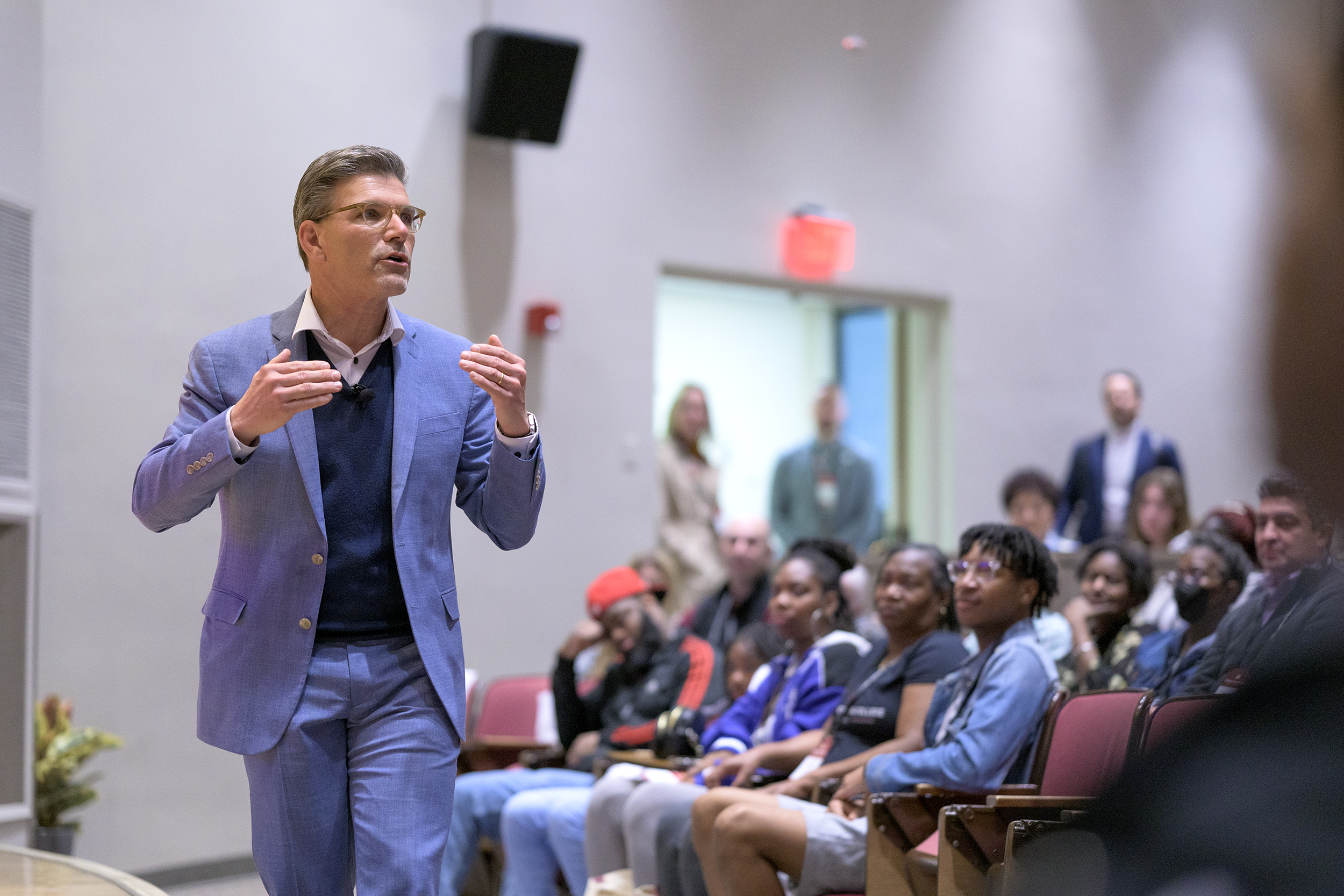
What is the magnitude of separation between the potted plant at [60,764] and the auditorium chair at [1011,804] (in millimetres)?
3196

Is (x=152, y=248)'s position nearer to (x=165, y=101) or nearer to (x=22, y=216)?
(x=165, y=101)

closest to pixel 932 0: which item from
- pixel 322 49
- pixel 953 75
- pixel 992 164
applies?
pixel 953 75

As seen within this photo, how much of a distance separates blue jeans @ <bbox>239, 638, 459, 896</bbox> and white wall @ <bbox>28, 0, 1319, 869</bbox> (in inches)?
100.0

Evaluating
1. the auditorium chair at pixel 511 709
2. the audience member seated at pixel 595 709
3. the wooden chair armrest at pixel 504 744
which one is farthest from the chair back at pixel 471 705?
the audience member seated at pixel 595 709

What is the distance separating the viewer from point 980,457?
769cm

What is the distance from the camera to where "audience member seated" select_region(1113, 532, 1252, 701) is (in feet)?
12.2

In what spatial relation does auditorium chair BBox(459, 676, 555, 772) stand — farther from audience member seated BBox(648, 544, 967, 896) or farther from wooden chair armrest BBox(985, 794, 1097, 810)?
wooden chair armrest BBox(985, 794, 1097, 810)

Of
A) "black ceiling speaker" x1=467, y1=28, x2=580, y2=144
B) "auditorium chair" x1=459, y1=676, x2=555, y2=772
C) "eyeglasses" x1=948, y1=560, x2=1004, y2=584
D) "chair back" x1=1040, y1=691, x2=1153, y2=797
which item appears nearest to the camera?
"chair back" x1=1040, y1=691, x2=1153, y2=797

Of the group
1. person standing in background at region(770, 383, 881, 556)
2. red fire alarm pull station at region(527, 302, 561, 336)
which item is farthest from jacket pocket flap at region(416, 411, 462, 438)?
person standing in background at region(770, 383, 881, 556)

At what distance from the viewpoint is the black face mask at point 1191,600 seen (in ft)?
12.6

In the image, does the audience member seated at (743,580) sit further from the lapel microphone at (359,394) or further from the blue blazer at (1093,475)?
the lapel microphone at (359,394)

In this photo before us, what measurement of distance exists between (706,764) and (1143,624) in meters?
1.37

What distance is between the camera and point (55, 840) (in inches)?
184

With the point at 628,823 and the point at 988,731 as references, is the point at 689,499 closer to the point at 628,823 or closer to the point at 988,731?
the point at 628,823
